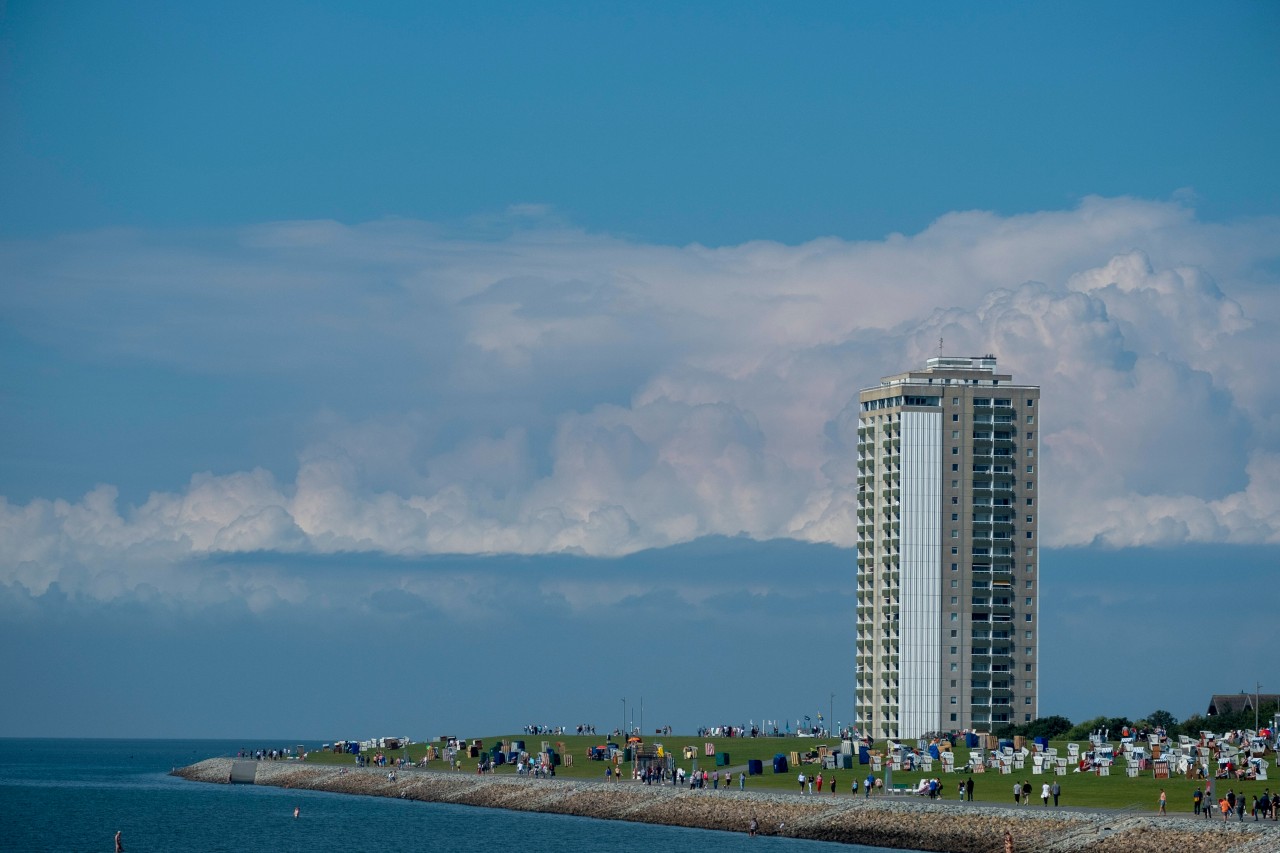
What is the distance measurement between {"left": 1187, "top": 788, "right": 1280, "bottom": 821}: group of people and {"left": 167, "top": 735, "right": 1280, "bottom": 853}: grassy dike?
1.54 meters

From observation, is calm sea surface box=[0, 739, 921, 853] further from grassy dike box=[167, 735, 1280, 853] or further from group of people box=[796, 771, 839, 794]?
group of people box=[796, 771, 839, 794]

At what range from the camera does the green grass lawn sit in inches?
4018

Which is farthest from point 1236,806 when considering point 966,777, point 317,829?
point 317,829

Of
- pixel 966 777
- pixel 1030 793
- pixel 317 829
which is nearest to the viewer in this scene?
pixel 1030 793

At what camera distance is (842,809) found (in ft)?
365

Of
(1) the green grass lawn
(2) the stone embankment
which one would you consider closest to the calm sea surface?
(2) the stone embankment

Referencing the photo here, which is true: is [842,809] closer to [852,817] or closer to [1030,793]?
[852,817]

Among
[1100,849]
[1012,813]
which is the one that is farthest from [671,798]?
[1100,849]

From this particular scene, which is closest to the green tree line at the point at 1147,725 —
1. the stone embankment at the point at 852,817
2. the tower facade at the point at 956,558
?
the tower facade at the point at 956,558

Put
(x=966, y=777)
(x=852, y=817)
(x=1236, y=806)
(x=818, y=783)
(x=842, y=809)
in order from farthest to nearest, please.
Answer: (x=966, y=777), (x=818, y=783), (x=842, y=809), (x=852, y=817), (x=1236, y=806)

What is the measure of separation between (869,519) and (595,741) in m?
36.5

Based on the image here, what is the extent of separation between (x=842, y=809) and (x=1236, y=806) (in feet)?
82.7

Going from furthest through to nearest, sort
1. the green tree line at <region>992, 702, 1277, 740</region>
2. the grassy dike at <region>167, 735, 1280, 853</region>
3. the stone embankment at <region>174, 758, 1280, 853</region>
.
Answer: the green tree line at <region>992, 702, 1277, 740</region>
the grassy dike at <region>167, 735, 1280, 853</region>
the stone embankment at <region>174, 758, 1280, 853</region>

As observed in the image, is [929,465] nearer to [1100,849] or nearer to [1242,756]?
[1242,756]
